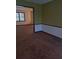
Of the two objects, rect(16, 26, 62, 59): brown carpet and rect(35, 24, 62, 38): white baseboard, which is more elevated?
rect(35, 24, 62, 38): white baseboard

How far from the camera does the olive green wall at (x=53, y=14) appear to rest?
615cm

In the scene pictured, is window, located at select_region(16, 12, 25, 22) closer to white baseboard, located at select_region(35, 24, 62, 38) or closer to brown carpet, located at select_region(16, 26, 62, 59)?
white baseboard, located at select_region(35, 24, 62, 38)

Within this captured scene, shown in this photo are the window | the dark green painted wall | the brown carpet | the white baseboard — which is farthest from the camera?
the window

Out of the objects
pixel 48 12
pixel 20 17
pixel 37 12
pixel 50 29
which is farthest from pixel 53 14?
pixel 20 17

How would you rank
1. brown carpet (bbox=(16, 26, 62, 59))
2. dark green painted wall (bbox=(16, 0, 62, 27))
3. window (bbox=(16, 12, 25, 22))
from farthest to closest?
window (bbox=(16, 12, 25, 22)), dark green painted wall (bbox=(16, 0, 62, 27)), brown carpet (bbox=(16, 26, 62, 59))

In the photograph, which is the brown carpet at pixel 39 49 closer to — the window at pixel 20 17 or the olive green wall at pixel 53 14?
the olive green wall at pixel 53 14

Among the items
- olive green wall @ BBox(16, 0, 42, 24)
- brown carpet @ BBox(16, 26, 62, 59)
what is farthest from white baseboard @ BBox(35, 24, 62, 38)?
brown carpet @ BBox(16, 26, 62, 59)

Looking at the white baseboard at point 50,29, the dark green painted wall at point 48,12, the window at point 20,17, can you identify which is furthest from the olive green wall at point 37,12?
→ the window at point 20,17

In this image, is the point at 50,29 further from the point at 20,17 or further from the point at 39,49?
the point at 20,17

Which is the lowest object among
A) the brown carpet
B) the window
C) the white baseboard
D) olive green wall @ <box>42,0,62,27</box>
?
the brown carpet

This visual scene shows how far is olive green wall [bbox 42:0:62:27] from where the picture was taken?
6148 millimetres
